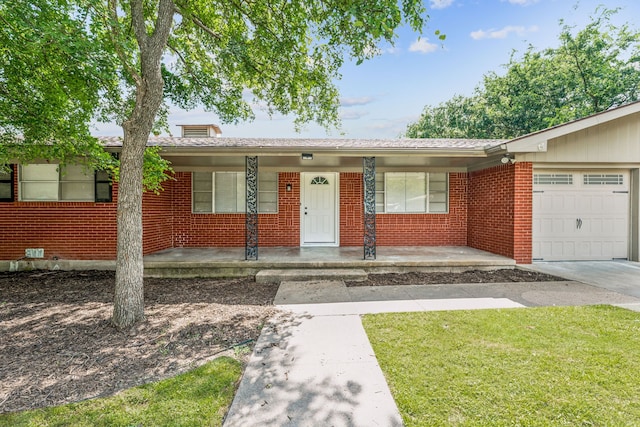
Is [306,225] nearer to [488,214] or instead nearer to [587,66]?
[488,214]

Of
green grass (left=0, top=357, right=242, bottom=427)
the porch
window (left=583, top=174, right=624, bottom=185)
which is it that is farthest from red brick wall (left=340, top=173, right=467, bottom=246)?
green grass (left=0, top=357, right=242, bottom=427)

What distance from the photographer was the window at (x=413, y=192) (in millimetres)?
8992

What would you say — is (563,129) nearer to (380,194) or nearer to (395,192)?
(395,192)

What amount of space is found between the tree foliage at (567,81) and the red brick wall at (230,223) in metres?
16.0

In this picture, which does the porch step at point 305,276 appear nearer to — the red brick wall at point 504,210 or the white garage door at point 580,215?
the red brick wall at point 504,210

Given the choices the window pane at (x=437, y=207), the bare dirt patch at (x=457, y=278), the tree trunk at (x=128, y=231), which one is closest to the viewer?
the tree trunk at (x=128, y=231)

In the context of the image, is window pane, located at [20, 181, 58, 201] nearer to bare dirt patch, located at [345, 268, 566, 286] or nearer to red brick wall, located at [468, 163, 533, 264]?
bare dirt patch, located at [345, 268, 566, 286]

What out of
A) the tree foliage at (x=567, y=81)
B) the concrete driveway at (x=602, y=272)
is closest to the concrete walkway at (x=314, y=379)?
the concrete driveway at (x=602, y=272)

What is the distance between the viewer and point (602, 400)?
2242 millimetres

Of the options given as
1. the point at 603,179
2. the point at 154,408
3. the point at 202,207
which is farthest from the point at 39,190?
the point at 603,179

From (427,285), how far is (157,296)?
4625mm

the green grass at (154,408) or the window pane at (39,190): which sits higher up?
the window pane at (39,190)

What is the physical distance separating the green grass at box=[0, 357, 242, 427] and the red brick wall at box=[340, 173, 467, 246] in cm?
663

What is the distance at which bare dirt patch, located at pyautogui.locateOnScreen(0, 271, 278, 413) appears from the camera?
2576 millimetres
